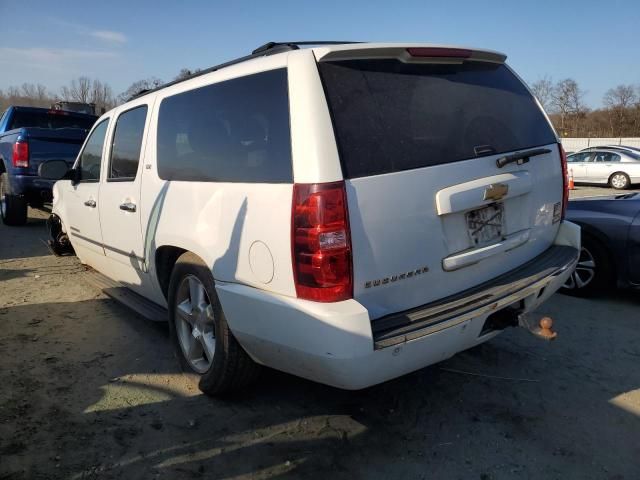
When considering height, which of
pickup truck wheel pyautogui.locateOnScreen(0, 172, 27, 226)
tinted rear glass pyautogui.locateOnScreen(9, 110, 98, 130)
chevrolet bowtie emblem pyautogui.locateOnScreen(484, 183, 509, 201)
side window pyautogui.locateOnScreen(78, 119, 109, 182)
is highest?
tinted rear glass pyautogui.locateOnScreen(9, 110, 98, 130)

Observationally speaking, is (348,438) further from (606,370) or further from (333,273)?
(606,370)

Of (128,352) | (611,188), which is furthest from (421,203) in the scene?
(611,188)

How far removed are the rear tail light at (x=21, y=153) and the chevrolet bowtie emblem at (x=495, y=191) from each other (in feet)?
26.1

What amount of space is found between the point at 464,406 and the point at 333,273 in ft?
4.69

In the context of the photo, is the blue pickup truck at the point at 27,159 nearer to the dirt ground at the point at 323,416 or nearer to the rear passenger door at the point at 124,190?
the rear passenger door at the point at 124,190

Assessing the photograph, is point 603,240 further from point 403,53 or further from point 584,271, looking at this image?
point 403,53

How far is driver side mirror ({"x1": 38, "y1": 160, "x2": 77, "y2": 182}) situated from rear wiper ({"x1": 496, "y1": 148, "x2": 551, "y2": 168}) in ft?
13.3

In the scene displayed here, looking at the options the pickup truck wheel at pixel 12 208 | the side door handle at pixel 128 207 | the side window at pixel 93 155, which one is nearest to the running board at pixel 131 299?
the side door handle at pixel 128 207

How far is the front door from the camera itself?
459 centimetres

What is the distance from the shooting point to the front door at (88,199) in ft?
15.0

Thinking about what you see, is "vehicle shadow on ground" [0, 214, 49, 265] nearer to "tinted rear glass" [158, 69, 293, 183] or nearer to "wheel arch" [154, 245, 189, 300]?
"wheel arch" [154, 245, 189, 300]

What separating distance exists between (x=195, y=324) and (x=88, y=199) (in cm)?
212

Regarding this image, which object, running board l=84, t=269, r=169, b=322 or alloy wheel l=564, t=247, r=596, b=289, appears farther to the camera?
alloy wheel l=564, t=247, r=596, b=289

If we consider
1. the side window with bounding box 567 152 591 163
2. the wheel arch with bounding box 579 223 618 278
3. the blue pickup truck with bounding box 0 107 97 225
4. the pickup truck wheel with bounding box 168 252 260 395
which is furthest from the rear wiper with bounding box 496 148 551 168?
the side window with bounding box 567 152 591 163
